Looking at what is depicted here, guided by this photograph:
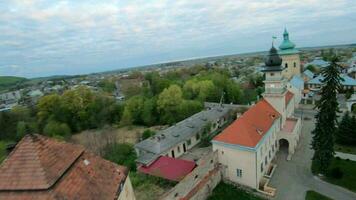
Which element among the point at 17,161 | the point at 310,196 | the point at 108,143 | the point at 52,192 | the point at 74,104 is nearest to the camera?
the point at 52,192

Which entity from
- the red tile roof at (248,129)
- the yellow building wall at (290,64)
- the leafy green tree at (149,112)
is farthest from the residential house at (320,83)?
the leafy green tree at (149,112)

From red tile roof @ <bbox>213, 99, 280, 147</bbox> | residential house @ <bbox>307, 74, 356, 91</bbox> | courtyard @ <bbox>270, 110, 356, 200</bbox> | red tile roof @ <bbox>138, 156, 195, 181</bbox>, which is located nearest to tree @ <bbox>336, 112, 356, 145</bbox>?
A: courtyard @ <bbox>270, 110, 356, 200</bbox>

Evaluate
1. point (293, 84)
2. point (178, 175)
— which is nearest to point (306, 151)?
point (178, 175)

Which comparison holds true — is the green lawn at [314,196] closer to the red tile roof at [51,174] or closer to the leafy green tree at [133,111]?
the red tile roof at [51,174]

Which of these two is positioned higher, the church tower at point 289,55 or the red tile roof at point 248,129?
the church tower at point 289,55

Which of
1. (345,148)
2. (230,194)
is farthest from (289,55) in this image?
(230,194)

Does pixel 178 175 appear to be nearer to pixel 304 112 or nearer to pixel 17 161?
pixel 17 161
